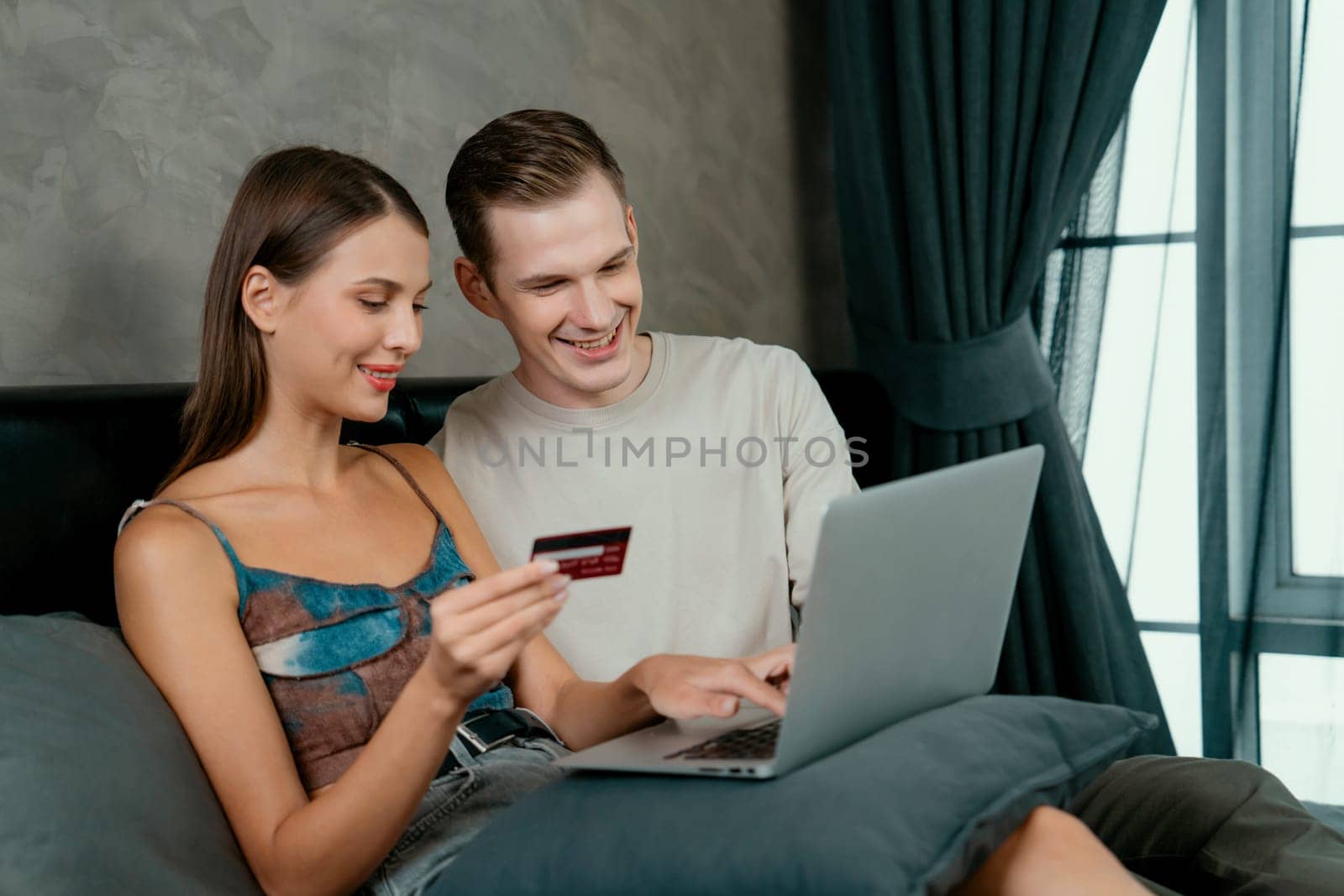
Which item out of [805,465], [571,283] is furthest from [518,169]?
[805,465]

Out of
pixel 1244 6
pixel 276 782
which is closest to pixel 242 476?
pixel 276 782

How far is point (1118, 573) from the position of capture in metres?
2.61

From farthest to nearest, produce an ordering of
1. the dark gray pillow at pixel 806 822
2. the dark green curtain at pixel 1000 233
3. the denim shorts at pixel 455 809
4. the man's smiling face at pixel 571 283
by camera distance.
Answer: the dark green curtain at pixel 1000 233 → the man's smiling face at pixel 571 283 → the denim shorts at pixel 455 809 → the dark gray pillow at pixel 806 822

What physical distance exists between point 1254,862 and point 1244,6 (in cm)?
174

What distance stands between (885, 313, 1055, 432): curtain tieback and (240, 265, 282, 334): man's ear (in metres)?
1.61

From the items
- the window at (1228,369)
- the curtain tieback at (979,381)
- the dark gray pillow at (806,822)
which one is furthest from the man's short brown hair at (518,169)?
the window at (1228,369)

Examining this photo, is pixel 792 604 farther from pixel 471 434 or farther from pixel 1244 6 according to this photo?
pixel 1244 6

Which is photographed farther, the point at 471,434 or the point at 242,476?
the point at 471,434

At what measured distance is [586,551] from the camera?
1093mm

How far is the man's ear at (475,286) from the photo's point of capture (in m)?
1.73

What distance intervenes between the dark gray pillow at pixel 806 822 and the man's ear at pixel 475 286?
82 cm

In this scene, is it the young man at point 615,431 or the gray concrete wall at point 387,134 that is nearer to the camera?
the gray concrete wall at point 387,134

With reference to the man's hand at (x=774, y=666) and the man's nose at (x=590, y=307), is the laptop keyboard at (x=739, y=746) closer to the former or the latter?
the man's hand at (x=774, y=666)

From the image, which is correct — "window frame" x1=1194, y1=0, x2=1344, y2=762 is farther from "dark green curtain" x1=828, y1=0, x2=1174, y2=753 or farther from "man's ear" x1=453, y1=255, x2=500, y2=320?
"man's ear" x1=453, y1=255, x2=500, y2=320
